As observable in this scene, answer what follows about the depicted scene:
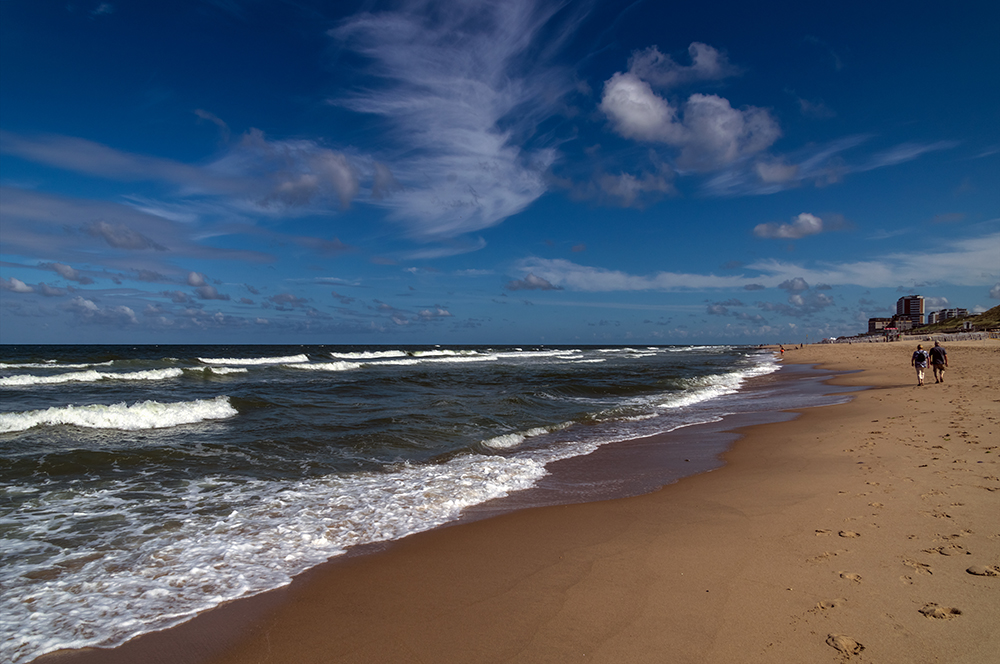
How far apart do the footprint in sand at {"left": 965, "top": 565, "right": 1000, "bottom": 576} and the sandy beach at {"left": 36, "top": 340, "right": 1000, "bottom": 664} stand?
0.01m

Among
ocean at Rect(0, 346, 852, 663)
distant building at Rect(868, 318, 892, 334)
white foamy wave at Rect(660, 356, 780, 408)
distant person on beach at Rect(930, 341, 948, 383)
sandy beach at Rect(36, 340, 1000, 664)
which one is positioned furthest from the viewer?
distant building at Rect(868, 318, 892, 334)

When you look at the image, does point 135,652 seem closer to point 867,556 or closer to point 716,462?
point 867,556

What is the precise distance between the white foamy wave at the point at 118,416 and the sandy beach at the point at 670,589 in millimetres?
10873

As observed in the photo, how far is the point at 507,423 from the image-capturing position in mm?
12664

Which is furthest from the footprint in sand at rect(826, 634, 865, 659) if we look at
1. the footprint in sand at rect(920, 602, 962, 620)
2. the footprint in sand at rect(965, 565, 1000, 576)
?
the footprint in sand at rect(965, 565, 1000, 576)

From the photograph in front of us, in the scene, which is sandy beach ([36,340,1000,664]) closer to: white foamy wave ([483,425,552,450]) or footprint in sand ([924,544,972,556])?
footprint in sand ([924,544,972,556])

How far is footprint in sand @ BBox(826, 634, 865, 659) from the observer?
2.86 meters

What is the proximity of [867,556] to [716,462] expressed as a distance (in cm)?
435

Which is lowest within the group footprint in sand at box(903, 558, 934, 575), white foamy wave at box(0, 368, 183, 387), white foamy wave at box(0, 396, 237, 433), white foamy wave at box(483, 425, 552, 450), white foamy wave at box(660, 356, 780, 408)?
white foamy wave at box(660, 356, 780, 408)

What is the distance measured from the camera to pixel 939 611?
10.5 feet

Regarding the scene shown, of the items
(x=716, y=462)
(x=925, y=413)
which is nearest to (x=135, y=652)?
(x=716, y=462)

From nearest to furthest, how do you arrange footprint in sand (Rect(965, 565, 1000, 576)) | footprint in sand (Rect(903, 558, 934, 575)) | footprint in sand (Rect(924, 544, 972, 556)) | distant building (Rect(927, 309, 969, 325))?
footprint in sand (Rect(965, 565, 1000, 576))
footprint in sand (Rect(903, 558, 934, 575))
footprint in sand (Rect(924, 544, 972, 556))
distant building (Rect(927, 309, 969, 325))

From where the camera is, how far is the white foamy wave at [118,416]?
12.0m

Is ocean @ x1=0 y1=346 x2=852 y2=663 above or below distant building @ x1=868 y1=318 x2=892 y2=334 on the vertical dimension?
below
